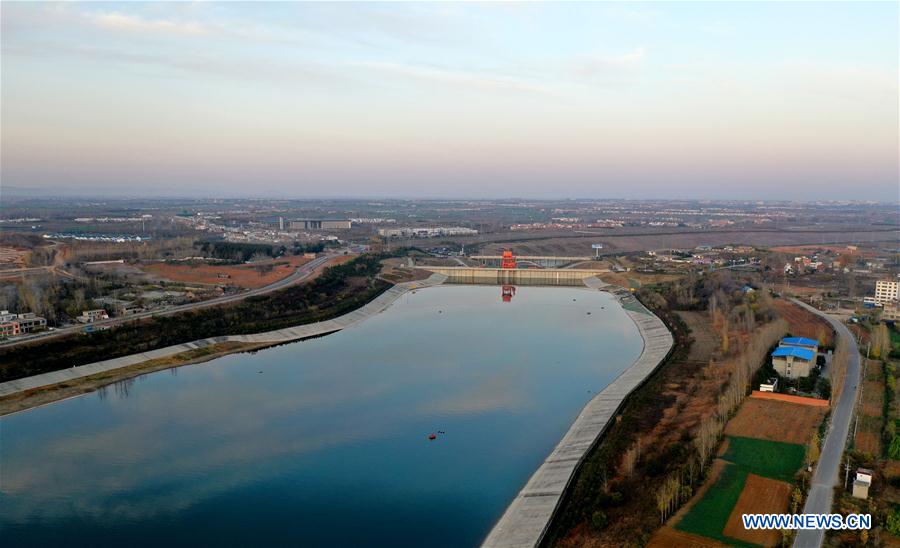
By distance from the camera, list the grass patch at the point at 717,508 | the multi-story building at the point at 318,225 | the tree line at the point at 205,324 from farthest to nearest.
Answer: the multi-story building at the point at 318,225 → the tree line at the point at 205,324 → the grass patch at the point at 717,508

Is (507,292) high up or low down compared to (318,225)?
down

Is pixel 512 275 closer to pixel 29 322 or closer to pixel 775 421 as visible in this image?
pixel 29 322

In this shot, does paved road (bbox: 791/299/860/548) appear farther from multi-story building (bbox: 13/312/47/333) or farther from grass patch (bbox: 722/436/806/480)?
multi-story building (bbox: 13/312/47/333)

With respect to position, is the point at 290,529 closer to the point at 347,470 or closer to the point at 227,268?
the point at 347,470

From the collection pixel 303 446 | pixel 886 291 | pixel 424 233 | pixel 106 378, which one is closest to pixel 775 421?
pixel 303 446

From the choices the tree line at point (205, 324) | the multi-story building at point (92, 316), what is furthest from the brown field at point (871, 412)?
the multi-story building at point (92, 316)

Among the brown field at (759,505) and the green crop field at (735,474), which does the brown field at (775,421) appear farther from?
the brown field at (759,505)
